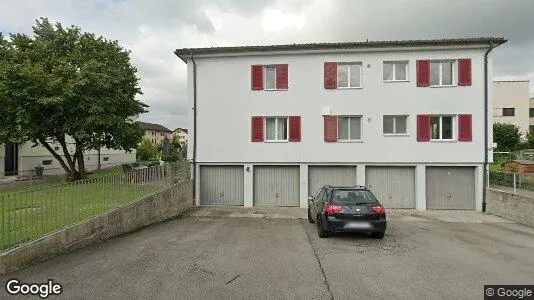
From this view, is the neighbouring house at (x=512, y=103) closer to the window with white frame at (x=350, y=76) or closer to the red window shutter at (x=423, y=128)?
the red window shutter at (x=423, y=128)

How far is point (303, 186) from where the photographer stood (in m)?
17.2

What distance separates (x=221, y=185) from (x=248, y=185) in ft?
4.71

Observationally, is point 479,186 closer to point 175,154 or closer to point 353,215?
point 353,215

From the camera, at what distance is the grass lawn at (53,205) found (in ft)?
22.1

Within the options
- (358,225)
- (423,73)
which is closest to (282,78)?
(423,73)

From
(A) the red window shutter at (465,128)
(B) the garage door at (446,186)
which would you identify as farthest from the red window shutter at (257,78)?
(A) the red window shutter at (465,128)

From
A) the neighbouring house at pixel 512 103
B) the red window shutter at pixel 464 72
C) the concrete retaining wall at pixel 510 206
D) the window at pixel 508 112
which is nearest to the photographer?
the concrete retaining wall at pixel 510 206

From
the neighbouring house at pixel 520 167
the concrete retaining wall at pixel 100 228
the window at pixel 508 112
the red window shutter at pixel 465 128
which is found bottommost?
the concrete retaining wall at pixel 100 228

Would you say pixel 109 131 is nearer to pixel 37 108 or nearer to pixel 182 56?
pixel 37 108

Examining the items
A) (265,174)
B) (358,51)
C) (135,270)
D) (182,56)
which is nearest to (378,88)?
(358,51)

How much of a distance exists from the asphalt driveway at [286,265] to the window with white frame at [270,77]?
27.6 feet

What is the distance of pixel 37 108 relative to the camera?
1859 cm

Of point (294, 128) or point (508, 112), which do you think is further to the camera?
point (508, 112)

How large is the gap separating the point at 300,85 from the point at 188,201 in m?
7.75
